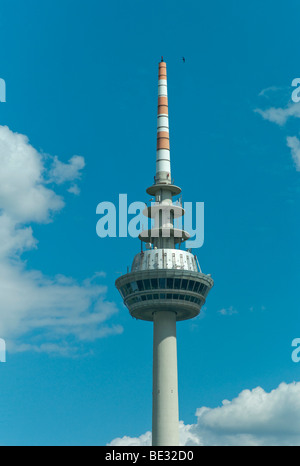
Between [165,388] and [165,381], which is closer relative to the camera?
[165,388]

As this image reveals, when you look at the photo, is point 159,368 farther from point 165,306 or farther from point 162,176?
point 162,176

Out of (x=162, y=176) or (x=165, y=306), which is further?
(x=162, y=176)

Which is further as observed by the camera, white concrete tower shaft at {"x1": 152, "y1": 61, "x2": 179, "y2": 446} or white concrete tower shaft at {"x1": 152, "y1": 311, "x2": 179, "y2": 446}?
white concrete tower shaft at {"x1": 152, "y1": 61, "x2": 179, "y2": 446}

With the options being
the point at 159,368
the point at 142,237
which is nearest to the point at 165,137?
the point at 142,237

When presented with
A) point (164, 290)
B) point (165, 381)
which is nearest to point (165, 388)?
point (165, 381)

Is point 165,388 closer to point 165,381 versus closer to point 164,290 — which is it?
point 165,381

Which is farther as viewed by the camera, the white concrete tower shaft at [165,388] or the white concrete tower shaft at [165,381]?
the white concrete tower shaft at [165,381]
